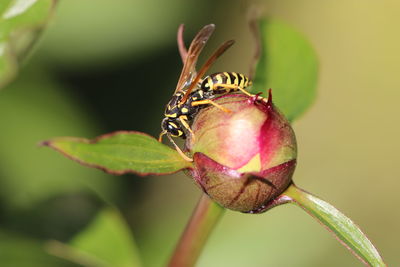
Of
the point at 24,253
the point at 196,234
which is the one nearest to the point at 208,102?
the point at 196,234

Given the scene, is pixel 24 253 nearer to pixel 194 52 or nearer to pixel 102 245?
pixel 102 245

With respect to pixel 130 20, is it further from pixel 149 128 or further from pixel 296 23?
pixel 296 23

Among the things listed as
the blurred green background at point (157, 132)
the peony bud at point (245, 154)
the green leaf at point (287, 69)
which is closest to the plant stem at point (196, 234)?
the peony bud at point (245, 154)

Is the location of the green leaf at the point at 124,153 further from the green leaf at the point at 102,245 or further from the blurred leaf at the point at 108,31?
the blurred leaf at the point at 108,31

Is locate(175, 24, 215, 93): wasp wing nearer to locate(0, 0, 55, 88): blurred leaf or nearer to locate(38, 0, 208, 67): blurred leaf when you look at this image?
locate(0, 0, 55, 88): blurred leaf

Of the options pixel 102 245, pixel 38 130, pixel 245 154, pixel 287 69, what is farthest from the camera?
pixel 38 130

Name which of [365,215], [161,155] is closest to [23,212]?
[161,155]
